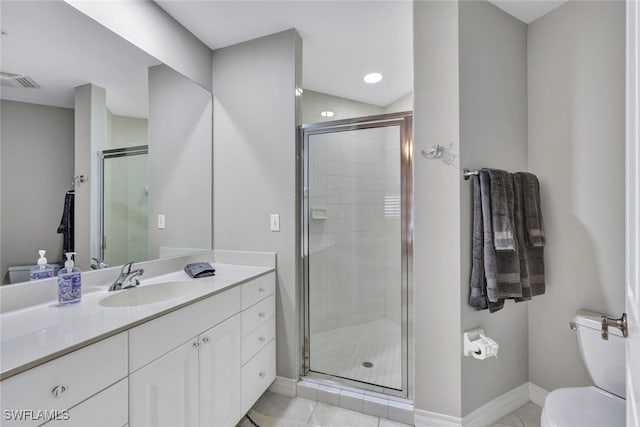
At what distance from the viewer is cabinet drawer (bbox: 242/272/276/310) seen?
1.57 meters

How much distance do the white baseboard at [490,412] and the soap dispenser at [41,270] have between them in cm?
200

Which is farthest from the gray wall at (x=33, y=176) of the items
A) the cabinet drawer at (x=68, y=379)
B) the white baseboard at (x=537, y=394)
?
the white baseboard at (x=537, y=394)

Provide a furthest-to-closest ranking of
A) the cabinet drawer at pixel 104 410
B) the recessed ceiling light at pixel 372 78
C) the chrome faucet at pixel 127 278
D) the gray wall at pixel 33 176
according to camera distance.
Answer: the recessed ceiling light at pixel 372 78, the chrome faucet at pixel 127 278, the gray wall at pixel 33 176, the cabinet drawer at pixel 104 410

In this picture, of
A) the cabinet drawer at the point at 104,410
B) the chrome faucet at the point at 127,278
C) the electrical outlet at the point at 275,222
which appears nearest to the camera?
the cabinet drawer at the point at 104,410

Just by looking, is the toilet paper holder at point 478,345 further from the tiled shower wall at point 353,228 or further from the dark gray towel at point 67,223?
the dark gray towel at point 67,223

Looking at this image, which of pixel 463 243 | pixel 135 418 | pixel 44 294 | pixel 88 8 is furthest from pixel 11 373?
pixel 463 243

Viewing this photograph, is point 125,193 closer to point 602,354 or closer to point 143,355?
point 143,355

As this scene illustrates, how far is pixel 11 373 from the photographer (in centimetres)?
65

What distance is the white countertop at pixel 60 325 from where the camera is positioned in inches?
28.3

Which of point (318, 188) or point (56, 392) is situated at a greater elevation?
point (318, 188)

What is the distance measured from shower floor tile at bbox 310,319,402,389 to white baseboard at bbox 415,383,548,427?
9.4 inches

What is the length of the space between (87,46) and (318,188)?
1.49 m

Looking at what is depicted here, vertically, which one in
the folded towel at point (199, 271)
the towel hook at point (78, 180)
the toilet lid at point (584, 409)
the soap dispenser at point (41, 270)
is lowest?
the toilet lid at point (584, 409)

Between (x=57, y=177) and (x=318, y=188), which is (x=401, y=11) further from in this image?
(x=57, y=177)
